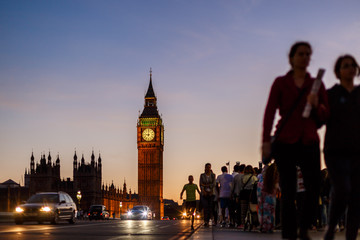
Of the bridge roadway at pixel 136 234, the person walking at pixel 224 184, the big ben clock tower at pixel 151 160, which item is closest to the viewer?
the bridge roadway at pixel 136 234

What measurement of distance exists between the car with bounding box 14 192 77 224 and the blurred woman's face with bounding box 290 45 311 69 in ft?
55.3

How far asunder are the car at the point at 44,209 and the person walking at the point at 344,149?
16.6 m

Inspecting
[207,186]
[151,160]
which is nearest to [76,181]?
[151,160]

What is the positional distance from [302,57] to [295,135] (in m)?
0.65

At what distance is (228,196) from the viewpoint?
50.3 ft

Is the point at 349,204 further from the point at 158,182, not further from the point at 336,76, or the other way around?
the point at 158,182

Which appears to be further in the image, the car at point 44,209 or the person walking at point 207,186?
the car at point 44,209

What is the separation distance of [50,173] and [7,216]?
77.9m

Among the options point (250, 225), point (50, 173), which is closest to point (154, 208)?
point (50, 173)

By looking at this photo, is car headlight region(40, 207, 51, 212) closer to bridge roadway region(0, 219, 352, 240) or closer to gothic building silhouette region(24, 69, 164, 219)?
bridge roadway region(0, 219, 352, 240)

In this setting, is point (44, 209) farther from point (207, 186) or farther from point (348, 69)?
point (348, 69)

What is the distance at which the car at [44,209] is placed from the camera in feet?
67.2

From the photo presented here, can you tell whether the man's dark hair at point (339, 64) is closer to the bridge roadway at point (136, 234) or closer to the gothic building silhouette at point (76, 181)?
the bridge roadway at point (136, 234)

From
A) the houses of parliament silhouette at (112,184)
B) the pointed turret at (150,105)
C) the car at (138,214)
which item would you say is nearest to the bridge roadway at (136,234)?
the car at (138,214)
